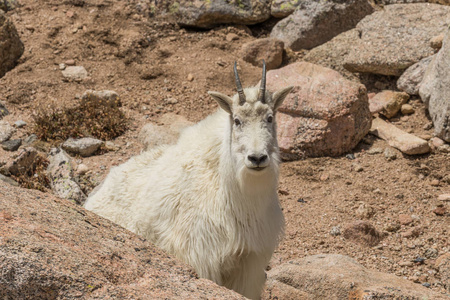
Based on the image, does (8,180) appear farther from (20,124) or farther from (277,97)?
(277,97)

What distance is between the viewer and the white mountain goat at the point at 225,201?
6.34 m

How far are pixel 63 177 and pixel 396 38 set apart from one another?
27.4 feet

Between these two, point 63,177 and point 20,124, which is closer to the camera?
point 63,177

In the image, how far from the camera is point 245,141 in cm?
614

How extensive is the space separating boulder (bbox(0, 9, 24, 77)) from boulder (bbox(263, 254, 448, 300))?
10.2 metres

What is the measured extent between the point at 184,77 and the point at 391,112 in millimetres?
5265

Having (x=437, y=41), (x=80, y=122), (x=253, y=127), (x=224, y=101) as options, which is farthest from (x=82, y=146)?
(x=437, y=41)

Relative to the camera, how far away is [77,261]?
14.3ft

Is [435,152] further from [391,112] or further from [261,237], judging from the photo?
[261,237]

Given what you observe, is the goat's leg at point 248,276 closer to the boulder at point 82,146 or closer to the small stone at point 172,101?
the boulder at point 82,146

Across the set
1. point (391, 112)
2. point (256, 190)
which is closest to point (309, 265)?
point (256, 190)

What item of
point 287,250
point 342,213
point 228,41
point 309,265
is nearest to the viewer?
point 309,265

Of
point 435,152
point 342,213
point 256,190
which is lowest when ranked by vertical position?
point 342,213

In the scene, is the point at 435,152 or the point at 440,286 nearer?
the point at 440,286
